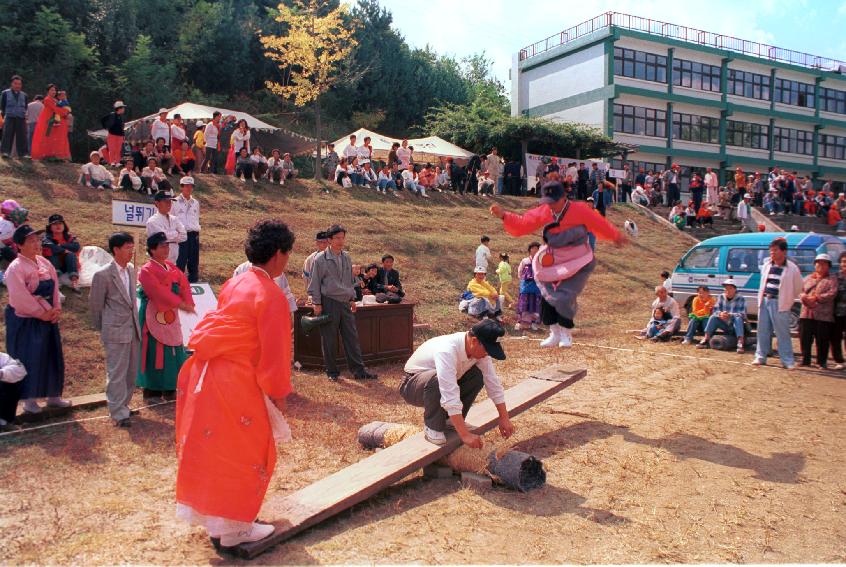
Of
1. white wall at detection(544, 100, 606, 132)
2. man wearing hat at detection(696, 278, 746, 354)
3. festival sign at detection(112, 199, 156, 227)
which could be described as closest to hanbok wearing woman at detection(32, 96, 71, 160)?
festival sign at detection(112, 199, 156, 227)

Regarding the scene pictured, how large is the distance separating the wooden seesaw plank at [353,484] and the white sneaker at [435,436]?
0.04 meters

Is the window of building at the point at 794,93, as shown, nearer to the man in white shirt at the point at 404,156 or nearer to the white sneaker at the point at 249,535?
the man in white shirt at the point at 404,156

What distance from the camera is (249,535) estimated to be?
12.8 feet

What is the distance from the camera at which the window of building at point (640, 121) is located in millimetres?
38688

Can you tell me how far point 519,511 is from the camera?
470 centimetres

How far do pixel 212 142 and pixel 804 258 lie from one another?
49.5 feet

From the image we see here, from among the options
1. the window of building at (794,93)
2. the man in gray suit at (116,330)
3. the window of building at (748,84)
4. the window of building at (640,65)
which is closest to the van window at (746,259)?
the man in gray suit at (116,330)

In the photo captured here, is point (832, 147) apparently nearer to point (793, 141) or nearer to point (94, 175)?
point (793, 141)

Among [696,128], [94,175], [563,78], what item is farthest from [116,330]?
[696,128]

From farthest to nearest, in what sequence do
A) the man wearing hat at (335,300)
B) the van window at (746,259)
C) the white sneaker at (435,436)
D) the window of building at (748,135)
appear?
the window of building at (748,135), the van window at (746,259), the man wearing hat at (335,300), the white sneaker at (435,436)

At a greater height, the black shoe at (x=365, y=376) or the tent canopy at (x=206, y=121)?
the tent canopy at (x=206, y=121)

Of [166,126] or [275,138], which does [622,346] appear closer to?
[166,126]

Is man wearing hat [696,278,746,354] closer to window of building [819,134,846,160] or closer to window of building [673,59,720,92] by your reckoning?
window of building [673,59,720,92]

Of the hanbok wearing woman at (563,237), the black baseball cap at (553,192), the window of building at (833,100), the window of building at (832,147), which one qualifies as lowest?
the hanbok wearing woman at (563,237)
